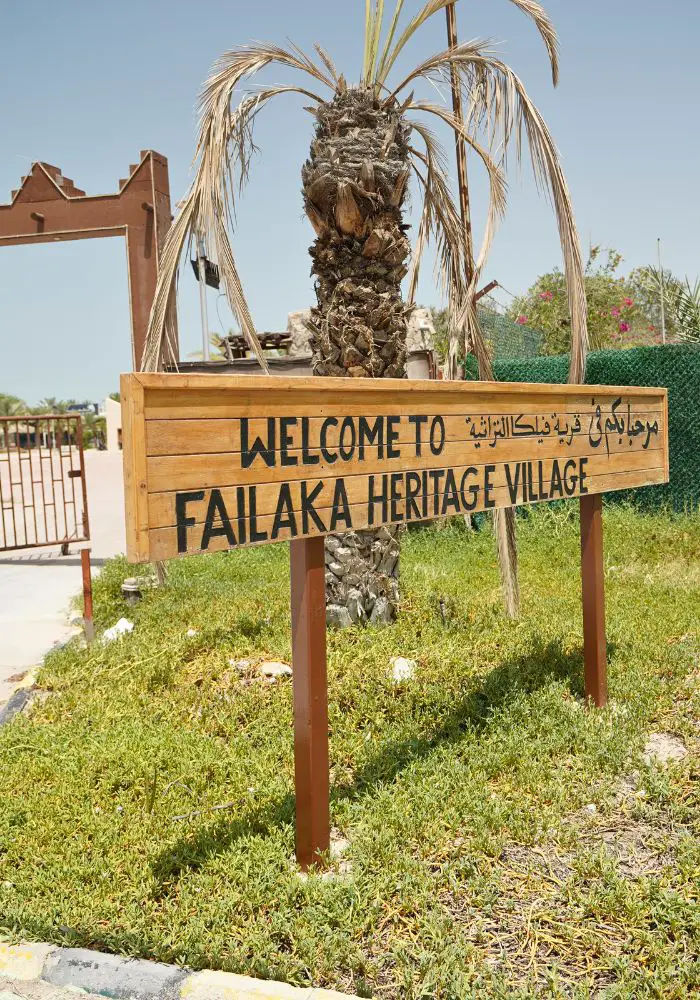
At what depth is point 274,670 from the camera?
478 cm

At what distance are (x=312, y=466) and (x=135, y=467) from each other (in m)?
0.66

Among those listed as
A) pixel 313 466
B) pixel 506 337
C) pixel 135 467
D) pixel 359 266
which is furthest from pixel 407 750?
pixel 506 337

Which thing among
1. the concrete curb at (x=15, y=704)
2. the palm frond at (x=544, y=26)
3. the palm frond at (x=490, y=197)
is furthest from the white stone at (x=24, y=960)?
the palm frond at (x=544, y=26)

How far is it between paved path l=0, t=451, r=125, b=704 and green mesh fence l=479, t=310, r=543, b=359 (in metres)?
6.20

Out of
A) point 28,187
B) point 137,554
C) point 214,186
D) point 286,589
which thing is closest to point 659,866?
point 137,554

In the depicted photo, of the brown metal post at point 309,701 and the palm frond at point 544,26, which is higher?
the palm frond at point 544,26

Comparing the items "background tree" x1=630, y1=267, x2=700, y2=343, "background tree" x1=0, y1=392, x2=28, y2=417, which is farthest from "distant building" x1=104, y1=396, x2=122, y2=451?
"background tree" x1=630, y1=267, x2=700, y2=343

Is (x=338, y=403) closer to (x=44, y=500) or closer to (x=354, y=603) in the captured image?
(x=354, y=603)

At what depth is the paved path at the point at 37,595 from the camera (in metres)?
6.04

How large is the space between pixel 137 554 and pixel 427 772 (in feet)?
6.12

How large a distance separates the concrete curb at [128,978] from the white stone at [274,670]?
2319 mm

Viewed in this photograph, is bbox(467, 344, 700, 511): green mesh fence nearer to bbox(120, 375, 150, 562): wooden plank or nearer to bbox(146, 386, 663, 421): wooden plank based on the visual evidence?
bbox(146, 386, 663, 421): wooden plank

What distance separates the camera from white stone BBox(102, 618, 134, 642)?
18.8 ft

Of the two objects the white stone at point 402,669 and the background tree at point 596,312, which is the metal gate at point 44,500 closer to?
the white stone at point 402,669
